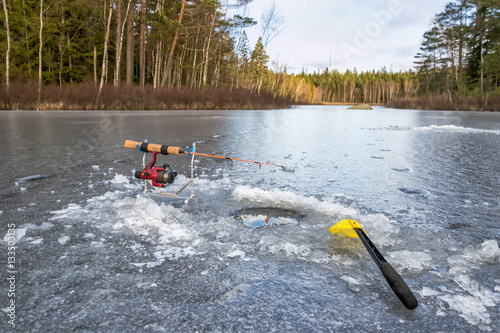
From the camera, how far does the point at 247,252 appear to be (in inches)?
80.3

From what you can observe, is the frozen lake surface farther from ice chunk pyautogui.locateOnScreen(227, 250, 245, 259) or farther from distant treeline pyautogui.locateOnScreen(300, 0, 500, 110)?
distant treeline pyautogui.locateOnScreen(300, 0, 500, 110)

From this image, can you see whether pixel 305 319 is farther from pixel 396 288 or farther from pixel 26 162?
pixel 26 162

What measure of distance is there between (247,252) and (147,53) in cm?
4015

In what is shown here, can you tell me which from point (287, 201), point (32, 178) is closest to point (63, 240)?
point (287, 201)

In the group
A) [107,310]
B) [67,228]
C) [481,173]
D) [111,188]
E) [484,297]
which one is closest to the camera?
[107,310]

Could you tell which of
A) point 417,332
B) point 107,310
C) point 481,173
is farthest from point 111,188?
point 481,173

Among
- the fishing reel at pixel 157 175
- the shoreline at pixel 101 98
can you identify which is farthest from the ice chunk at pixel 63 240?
the shoreline at pixel 101 98

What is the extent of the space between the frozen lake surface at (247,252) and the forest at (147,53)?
19.1 m

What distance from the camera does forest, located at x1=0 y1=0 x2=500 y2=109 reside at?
2150 cm

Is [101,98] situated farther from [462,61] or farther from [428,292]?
[462,61]

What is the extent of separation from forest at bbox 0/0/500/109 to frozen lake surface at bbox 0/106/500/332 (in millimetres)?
19124

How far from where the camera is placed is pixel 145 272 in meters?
1.78

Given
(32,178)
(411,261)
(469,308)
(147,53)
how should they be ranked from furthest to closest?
(147,53) < (32,178) < (411,261) < (469,308)

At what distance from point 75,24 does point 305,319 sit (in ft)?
120
